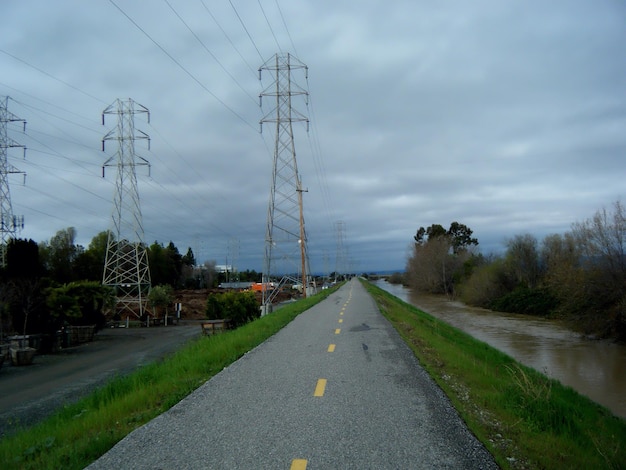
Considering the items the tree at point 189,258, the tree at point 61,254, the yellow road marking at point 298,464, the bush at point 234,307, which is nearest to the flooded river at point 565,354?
the yellow road marking at point 298,464

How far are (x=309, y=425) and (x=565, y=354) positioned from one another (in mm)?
23340

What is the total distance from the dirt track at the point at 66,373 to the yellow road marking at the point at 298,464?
6.11 meters

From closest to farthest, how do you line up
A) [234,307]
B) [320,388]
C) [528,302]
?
[320,388]
[234,307]
[528,302]

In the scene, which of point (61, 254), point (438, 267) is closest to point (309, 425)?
point (61, 254)

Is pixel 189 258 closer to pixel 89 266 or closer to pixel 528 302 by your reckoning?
pixel 89 266

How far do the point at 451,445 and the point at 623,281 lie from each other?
99.2ft

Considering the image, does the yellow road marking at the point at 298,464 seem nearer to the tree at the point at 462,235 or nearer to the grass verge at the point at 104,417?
the grass verge at the point at 104,417

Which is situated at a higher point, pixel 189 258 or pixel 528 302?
pixel 189 258

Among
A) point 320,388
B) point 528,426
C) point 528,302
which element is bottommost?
point 528,426

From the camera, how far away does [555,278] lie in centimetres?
3878

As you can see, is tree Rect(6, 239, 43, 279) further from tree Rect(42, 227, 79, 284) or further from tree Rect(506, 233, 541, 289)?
tree Rect(506, 233, 541, 289)

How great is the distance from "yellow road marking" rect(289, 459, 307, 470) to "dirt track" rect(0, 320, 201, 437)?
20.1 feet

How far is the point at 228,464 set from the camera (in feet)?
18.9

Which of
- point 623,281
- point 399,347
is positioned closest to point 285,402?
point 399,347
